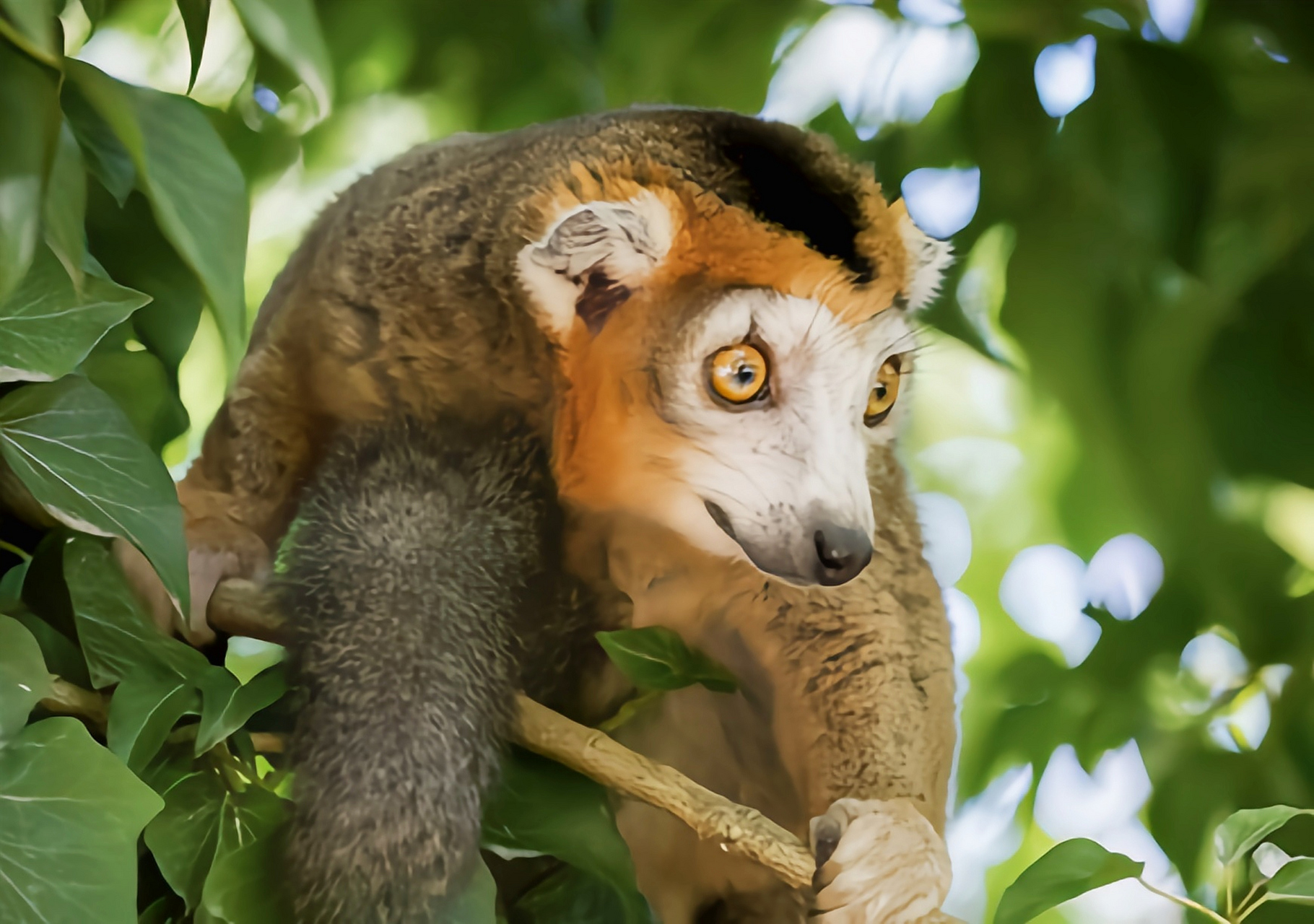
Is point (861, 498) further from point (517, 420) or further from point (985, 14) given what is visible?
point (985, 14)

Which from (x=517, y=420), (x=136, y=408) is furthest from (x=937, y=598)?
(x=136, y=408)

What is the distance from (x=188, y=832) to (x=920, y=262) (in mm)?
728

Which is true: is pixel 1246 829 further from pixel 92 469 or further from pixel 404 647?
pixel 92 469

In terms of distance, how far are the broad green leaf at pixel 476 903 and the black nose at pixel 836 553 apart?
1.01 ft

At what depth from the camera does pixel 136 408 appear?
2.38ft

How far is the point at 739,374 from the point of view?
30.9 inches

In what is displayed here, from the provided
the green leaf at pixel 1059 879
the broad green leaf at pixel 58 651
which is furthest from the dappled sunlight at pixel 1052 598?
the broad green leaf at pixel 58 651

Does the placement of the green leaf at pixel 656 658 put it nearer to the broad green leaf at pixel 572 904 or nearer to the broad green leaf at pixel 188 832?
the broad green leaf at pixel 572 904

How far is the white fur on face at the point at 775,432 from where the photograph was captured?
752 mm

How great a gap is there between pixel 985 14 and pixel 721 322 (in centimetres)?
49

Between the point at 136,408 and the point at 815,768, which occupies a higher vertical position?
the point at 136,408

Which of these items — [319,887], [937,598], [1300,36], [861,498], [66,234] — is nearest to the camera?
[66,234]

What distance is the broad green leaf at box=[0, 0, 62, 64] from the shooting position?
18.0 inches

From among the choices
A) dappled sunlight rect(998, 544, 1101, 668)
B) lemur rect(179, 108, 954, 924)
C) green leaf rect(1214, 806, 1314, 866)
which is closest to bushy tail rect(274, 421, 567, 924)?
lemur rect(179, 108, 954, 924)
